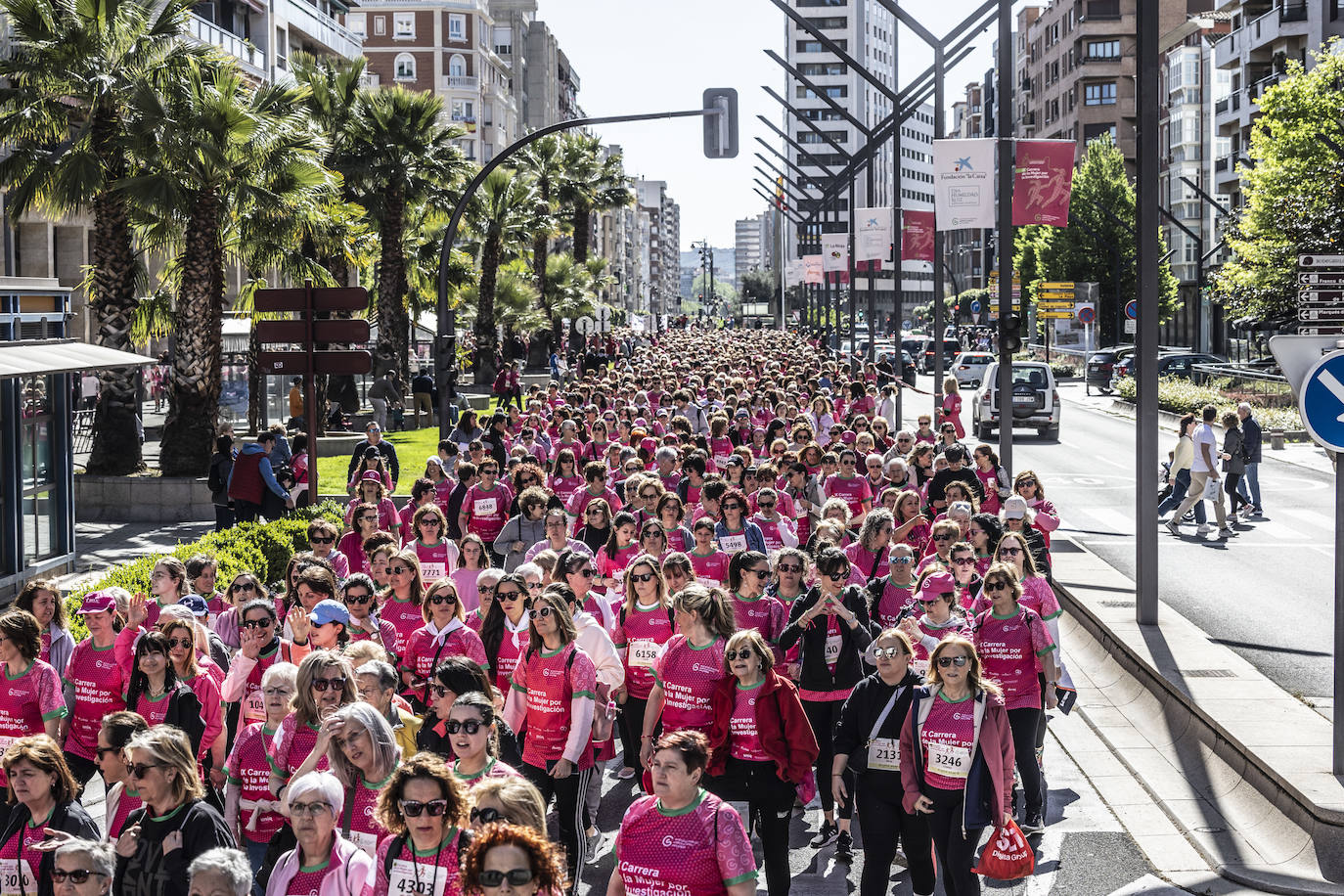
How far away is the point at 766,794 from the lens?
7.87m

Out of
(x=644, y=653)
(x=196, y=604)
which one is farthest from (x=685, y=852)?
(x=196, y=604)

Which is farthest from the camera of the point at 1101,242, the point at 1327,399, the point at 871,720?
the point at 1101,242

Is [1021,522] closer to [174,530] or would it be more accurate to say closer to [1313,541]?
[1313,541]

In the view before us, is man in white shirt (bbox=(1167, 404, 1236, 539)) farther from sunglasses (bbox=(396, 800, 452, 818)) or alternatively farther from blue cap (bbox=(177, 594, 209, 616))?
sunglasses (bbox=(396, 800, 452, 818))

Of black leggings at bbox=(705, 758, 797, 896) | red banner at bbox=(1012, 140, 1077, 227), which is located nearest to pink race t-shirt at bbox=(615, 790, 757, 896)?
black leggings at bbox=(705, 758, 797, 896)

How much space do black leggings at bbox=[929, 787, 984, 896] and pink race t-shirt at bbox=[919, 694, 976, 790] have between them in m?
0.06

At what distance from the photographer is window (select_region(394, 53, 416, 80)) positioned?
336 ft

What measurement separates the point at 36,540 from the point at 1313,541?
16.9 m

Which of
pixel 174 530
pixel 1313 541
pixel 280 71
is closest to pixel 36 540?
pixel 174 530

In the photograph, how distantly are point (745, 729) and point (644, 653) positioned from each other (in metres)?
1.86

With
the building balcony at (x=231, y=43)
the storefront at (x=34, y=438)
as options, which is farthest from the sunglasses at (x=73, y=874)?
the building balcony at (x=231, y=43)

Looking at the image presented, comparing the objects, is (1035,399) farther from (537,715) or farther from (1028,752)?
(537,715)

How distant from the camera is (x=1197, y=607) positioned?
A: 55.3 feet

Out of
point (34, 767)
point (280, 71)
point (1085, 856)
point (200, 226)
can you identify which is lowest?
point (1085, 856)
